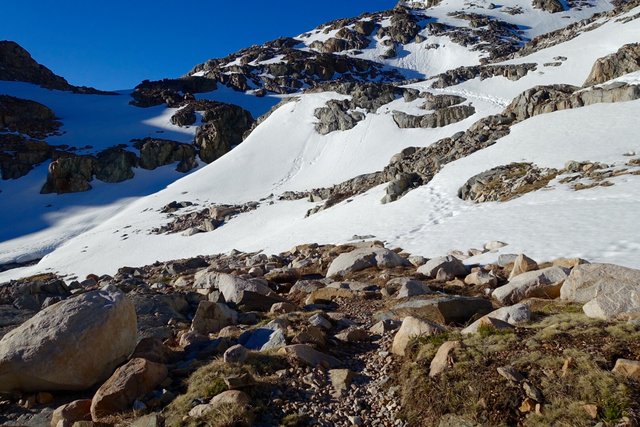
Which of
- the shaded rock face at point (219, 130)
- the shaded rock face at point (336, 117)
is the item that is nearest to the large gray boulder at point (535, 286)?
the shaded rock face at point (336, 117)

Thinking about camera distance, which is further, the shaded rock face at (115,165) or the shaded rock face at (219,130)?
the shaded rock face at (219,130)

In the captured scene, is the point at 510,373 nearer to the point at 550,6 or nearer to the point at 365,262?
the point at 365,262

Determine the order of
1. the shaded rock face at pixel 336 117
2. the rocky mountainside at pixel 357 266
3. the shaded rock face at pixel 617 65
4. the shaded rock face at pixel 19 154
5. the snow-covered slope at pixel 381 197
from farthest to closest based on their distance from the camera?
1. the shaded rock face at pixel 19 154
2. the shaded rock face at pixel 336 117
3. the shaded rock face at pixel 617 65
4. the snow-covered slope at pixel 381 197
5. the rocky mountainside at pixel 357 266

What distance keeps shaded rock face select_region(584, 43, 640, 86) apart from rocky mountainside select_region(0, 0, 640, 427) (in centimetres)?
21

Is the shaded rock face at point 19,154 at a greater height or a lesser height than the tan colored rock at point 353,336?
greater

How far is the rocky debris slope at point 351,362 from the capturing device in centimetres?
484

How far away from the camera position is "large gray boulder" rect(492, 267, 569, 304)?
27.3ft

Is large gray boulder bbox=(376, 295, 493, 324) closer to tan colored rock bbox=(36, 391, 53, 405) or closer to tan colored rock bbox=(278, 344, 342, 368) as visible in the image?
tan colored rock bbox=(278, 344, 342, 368)

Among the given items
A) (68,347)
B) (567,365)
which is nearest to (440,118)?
(567,365)

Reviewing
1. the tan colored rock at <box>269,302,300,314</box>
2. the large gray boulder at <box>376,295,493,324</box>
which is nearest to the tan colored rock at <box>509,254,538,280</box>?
the large gray boulder at <box>376,295,493,324</box>

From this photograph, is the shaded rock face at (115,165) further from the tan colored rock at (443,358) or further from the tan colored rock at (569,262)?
the tan colored rock at (443,358)

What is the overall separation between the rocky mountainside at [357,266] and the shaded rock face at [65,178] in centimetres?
27

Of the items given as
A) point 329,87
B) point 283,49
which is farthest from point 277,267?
point 283,49

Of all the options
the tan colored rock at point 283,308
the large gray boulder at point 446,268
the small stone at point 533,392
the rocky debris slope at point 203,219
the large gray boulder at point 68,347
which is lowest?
the rocky debris slope at point 203,219
